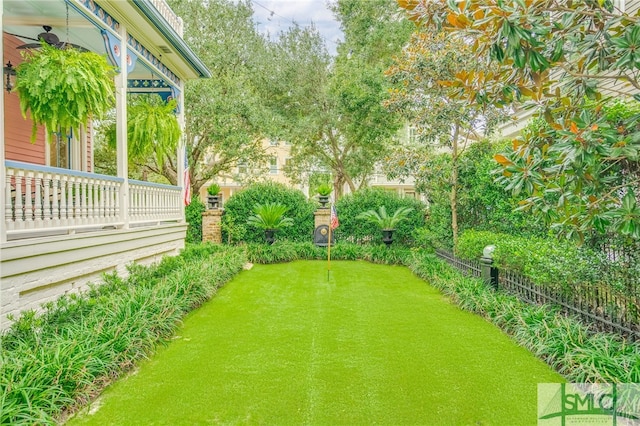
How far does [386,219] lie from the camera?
10.6 m

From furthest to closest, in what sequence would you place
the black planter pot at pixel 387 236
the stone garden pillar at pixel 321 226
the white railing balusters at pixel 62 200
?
the stone garden pillar at pixel 321 226, the black planter pot at pixel 387 236, the white railing balusters at pixel 62 200

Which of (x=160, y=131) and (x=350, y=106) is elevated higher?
(x=350, y=106)

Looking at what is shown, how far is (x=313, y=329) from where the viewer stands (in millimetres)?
4984

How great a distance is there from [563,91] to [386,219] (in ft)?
22.8

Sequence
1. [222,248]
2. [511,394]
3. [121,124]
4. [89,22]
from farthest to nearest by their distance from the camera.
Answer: [222,248] < [121,124] < [89,22] < [511,394]

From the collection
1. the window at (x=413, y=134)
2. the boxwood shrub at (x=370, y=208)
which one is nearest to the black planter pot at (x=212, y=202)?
the boxwood shrub at (x=370, y=208)

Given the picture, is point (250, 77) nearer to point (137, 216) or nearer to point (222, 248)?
point (222, 248)

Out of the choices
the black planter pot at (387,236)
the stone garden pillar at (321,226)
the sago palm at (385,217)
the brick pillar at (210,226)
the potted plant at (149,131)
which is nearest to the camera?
the potted plant at (149,131)

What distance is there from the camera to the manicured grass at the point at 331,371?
9.72 ft

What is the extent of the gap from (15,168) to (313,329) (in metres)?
4.02

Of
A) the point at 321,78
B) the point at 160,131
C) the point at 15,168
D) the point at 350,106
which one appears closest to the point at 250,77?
the point at 321,78

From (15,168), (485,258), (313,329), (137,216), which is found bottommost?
(313,329)

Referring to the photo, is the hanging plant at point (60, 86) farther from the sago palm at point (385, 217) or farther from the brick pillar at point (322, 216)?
the sago palm at point (385, 217)

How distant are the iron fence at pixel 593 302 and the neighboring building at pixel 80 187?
20.9ft
